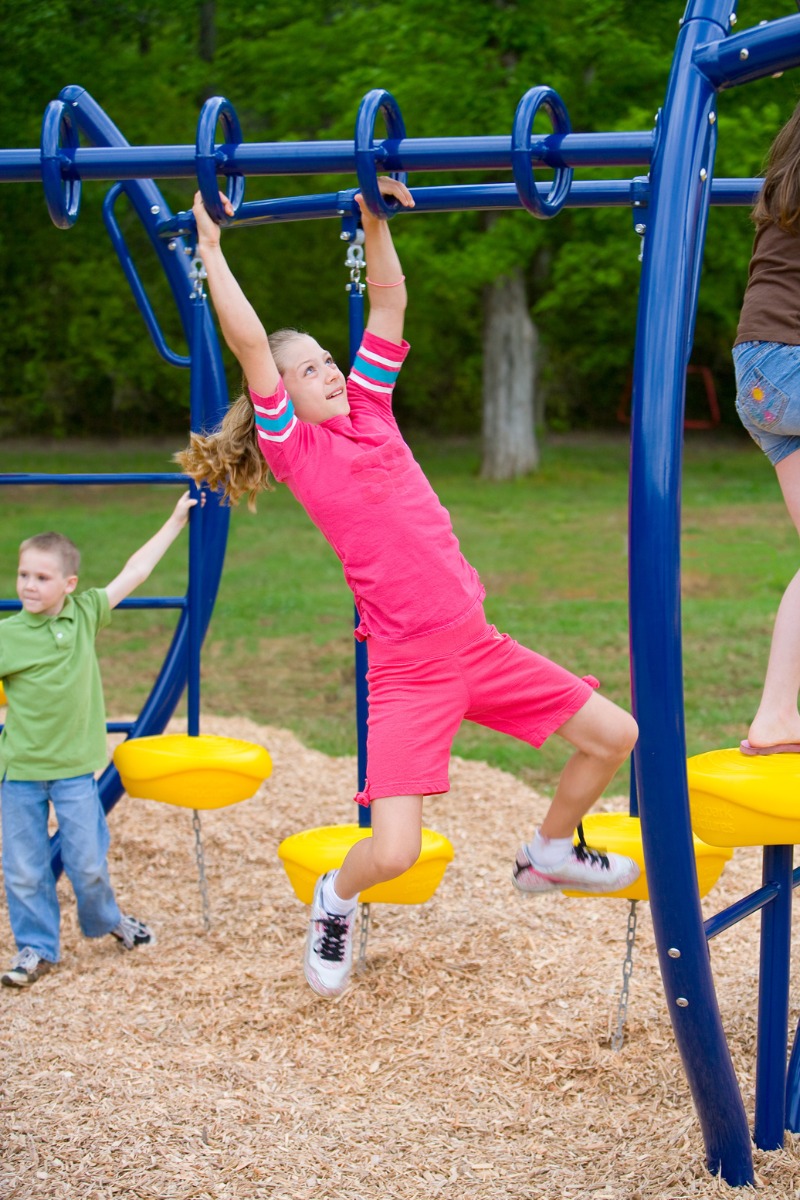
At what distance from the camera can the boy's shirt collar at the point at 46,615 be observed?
3869mm

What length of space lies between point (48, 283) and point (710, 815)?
18.1 m

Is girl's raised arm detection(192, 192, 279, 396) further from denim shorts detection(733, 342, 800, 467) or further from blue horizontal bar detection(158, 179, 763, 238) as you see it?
denim shorts detection(733, 342, 800, 467)

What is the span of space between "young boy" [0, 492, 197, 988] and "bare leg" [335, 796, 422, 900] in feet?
4.35

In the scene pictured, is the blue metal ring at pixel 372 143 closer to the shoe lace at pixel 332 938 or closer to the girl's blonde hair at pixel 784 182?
the girl's blonde hair at pixel 784 182

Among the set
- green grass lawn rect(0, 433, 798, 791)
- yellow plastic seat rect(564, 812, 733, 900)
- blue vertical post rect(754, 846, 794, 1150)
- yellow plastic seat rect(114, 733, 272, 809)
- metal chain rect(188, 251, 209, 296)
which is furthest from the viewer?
green grass lawn rect(0, 433, 798, 791)

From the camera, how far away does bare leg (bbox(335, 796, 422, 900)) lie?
9.05 feet

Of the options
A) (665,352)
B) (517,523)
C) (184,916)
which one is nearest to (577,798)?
(665,352)

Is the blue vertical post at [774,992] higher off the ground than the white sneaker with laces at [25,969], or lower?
higher

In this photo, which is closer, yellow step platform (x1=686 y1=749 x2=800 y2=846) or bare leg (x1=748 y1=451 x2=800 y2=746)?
yellow step platform (x1=686 y1=749 x2=800 y2=846)

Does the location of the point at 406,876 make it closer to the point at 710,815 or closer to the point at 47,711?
the point at 710,815

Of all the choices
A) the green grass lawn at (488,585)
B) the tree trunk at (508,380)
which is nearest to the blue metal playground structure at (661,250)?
the green grass lawn at (488,585)

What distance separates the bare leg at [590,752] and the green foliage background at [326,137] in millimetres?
10968

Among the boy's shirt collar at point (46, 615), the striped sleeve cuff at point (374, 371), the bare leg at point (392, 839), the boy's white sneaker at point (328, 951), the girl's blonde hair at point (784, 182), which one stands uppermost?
the girl's blonde hair at point (784, 182)

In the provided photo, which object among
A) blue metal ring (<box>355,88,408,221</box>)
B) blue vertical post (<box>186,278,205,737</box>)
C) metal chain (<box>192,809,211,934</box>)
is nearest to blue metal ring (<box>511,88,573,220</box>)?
blue metal ring (<box>355,88,408,221</box>)
